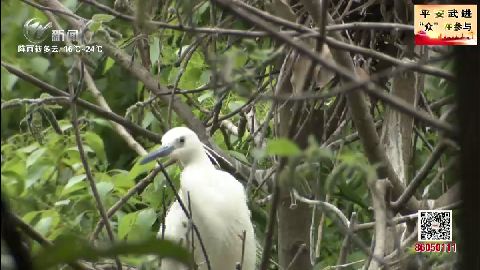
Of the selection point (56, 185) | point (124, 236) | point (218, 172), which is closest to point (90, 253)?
point (124, 236)

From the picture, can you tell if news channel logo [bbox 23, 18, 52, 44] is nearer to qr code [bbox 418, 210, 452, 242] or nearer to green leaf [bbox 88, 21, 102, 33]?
Answer: green leaf [bbox 88, 21, 102, 33]

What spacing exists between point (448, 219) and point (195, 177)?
53cm

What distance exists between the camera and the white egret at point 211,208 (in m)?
1.58

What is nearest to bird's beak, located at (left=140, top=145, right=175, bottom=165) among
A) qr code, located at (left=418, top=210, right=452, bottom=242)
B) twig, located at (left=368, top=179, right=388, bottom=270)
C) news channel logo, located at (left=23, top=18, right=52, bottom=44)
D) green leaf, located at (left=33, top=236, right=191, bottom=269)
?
news channel logo, located at (left=23, top=18, right=52, bottom=44)

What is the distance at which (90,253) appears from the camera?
29 centimetres

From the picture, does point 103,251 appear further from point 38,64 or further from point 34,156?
point 38,64

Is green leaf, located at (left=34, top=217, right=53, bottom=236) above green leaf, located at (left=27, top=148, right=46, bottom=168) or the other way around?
the other way around

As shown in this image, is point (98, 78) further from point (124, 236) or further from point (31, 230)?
point (31, 230)

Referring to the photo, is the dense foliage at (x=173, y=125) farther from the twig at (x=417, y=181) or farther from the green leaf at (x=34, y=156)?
the twig at (x=417, y=181)

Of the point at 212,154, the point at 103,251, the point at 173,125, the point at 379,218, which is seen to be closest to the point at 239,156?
the point at 212,154

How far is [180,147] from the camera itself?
5.14 feet

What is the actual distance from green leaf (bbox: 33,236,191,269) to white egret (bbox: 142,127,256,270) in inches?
49.5

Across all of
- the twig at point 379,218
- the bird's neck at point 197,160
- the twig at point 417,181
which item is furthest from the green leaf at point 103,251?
the bird's neck at point 197,160

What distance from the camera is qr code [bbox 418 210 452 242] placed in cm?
120
